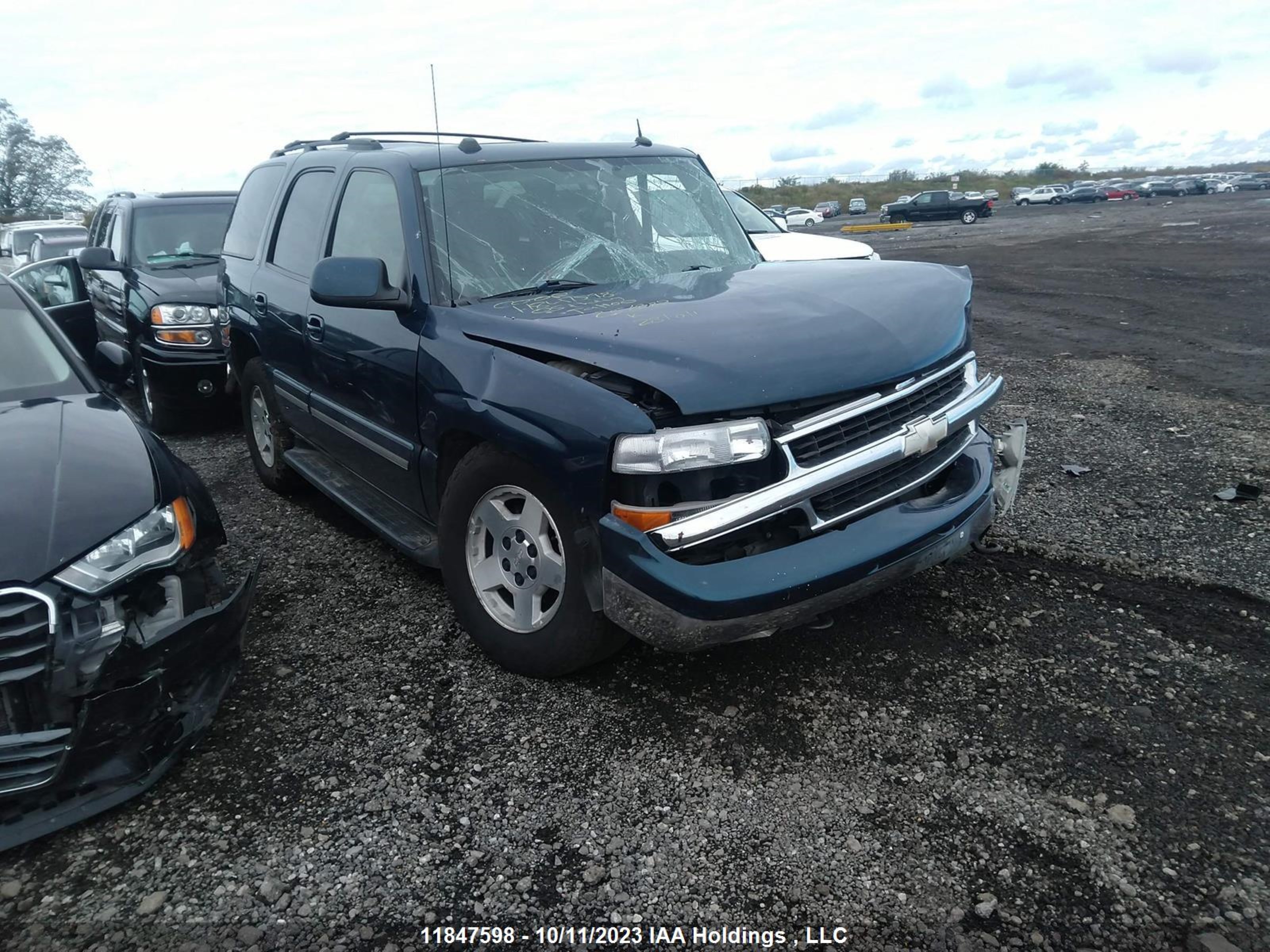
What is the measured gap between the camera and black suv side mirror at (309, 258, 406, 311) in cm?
354

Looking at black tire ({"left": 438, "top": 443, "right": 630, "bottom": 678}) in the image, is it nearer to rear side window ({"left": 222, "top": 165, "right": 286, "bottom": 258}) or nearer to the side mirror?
the side mirror

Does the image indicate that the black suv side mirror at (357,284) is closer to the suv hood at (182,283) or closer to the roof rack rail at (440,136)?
the roof rack rail at (440,136)

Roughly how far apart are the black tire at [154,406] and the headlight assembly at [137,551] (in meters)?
4.81

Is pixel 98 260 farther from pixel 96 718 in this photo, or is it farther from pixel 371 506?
pixel 96 718

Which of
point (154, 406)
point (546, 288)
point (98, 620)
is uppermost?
point (546, 288)

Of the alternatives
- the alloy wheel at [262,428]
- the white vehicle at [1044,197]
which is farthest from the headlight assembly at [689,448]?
the white vehicle at [1044,197]

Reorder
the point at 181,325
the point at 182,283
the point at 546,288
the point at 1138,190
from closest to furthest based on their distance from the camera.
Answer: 1. the point at 546,288
2. the point at 181,325
3. the point at 182,283
4. the point at 1138,190

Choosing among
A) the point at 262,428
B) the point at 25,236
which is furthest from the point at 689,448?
the point at 25,236

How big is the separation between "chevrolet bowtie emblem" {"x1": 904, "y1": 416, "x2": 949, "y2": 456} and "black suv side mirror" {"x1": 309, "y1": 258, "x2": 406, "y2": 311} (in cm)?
201

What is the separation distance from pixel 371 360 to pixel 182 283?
4526mm

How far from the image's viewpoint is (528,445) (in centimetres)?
300

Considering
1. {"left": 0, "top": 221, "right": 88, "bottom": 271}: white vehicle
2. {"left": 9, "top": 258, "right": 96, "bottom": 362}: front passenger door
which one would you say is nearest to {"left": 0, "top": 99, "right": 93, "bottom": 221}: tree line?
{"left": 0, "top": 221, "right": 88, "bottom": 271}: white vehicle

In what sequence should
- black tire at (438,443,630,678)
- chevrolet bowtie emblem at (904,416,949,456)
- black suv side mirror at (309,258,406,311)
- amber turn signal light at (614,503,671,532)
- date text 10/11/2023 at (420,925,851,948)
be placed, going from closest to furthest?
date text 10/11/2023 at (420,925,851,948) < amber turn signal light at (614,503,671,532) < black tire at (438,443,630,678) < chevrolet bowtie emblem at (904,416,949,456) < black suv side mirror at (309,258,406,311)

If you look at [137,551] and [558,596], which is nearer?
[137,551]
